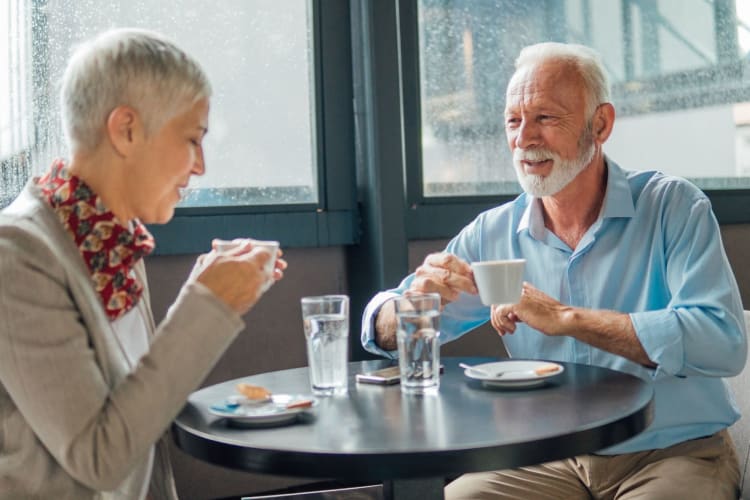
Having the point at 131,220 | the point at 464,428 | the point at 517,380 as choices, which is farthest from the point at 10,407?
the point at 517,380

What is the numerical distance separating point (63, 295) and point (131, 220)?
24cm

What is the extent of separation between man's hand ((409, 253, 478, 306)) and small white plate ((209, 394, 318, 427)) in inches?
20.1

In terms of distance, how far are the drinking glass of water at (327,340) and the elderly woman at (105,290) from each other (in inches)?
8.9

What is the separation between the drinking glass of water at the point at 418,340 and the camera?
1.44m

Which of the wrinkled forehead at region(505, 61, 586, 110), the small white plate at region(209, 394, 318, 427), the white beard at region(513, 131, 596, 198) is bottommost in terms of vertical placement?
the small white plate at region(209, 394, 318, 427)

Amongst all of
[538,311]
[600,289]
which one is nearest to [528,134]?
[600,289]

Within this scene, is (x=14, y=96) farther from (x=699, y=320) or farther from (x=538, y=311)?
(x=699, y=320)

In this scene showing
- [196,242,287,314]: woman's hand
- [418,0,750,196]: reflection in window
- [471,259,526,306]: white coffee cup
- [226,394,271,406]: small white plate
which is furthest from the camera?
[418,0,750,196]: reflection in window

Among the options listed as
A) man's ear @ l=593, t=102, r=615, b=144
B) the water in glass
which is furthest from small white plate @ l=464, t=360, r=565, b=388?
man's ear @ l=593, t=102, r=615, b=144

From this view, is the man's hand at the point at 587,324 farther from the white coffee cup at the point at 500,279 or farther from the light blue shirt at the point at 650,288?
the white coffee cup at the point at 500,279

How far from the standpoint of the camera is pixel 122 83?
3.99 ft

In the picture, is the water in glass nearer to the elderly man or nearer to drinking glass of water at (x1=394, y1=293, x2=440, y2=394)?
drinking glass of water at (x1=394, y1=293, x2=440, y2=394)

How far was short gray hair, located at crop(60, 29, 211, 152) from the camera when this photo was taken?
1215 millimetres

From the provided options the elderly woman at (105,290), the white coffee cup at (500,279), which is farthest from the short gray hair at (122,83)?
the white coffee cup at (500,279)
